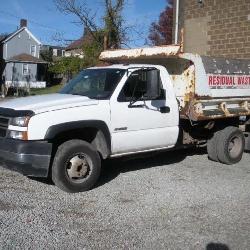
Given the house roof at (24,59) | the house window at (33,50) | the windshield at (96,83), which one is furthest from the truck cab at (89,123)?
the house window at (33,50)

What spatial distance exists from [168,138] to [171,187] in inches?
41.2

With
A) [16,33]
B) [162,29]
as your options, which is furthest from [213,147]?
[16,33]

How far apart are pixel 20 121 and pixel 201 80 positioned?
3.63 metres

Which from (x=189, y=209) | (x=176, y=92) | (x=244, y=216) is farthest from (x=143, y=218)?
(x=176, y=92)

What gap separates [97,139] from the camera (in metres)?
7.52

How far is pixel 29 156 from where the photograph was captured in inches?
263

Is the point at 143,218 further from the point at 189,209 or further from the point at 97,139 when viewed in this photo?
the point at 97,139

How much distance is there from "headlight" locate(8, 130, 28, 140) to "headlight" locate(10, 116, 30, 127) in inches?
4.3

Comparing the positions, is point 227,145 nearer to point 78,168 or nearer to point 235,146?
point 235,146

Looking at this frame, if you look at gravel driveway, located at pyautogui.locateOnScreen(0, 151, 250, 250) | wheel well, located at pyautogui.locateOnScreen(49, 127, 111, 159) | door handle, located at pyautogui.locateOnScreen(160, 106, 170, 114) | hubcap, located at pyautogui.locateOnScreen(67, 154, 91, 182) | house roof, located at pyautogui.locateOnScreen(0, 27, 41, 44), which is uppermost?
house roof, located at pyautogui.locateOnScreen(0, 27, 41, 44)

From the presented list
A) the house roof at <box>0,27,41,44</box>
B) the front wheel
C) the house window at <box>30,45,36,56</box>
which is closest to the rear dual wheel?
the front wheel

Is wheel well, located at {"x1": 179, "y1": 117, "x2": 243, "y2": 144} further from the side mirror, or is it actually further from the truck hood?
the truck hood

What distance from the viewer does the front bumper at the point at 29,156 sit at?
6672mm

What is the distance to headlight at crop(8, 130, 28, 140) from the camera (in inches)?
261
